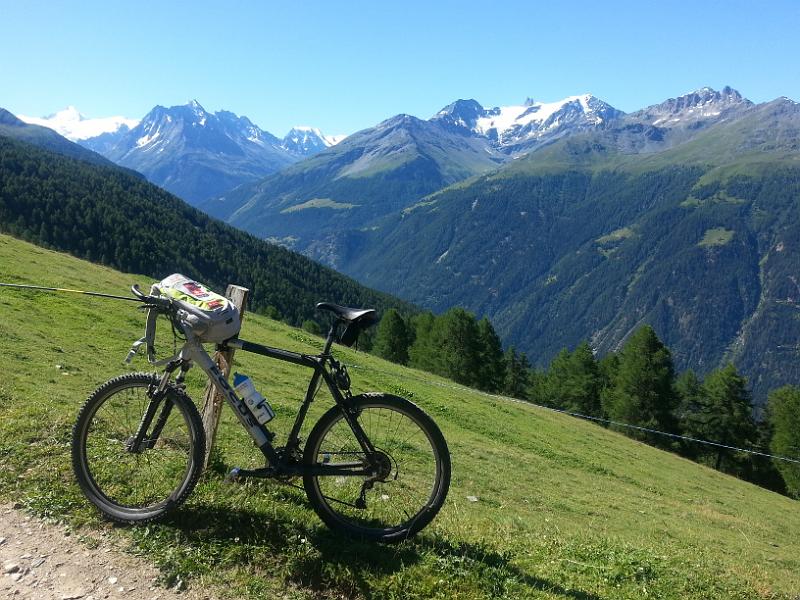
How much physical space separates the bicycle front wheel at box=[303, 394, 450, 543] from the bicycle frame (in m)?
0.07

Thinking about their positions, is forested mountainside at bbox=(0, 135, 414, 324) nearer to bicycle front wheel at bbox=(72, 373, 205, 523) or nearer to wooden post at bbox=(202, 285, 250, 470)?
wooden post at bbox=(202, 285, 250, 470)

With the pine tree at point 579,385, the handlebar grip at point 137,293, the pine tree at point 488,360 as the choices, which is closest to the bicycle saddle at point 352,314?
the handlebar grip at point 137,293

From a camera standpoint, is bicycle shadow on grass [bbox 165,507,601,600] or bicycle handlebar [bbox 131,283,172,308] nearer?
bicycle shadow on grass [bbox 165,507,601,600]

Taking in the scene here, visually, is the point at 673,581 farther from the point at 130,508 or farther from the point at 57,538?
the point at 57,538

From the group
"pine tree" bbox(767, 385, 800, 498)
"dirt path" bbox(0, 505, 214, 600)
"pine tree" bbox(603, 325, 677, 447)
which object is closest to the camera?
"dirt path" bbox(0, 505, 214, 600)

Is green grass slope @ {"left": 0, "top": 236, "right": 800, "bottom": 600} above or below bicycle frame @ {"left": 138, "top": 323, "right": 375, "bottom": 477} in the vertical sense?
below

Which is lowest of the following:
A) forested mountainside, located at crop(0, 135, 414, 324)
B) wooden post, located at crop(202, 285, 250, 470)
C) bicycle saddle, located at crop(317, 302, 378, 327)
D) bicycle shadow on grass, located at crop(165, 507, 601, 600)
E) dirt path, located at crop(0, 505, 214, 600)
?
forested mountainside, located at crop(0, 135, 414, 324)

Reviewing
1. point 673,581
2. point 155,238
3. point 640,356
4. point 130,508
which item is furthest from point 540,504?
point 155,238

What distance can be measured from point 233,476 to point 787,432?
7646 centimetres

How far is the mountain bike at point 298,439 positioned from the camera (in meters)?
6.47

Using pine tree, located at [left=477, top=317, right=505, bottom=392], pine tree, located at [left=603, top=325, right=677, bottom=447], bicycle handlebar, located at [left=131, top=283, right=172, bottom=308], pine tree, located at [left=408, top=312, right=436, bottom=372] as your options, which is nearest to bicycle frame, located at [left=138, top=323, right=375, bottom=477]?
bicycle handlebar, located at [left=131, top=283, right=172, bottom=308]

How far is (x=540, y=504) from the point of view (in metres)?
16.9

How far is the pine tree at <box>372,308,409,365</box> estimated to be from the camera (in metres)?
91.1

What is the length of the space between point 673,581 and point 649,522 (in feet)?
37.7
